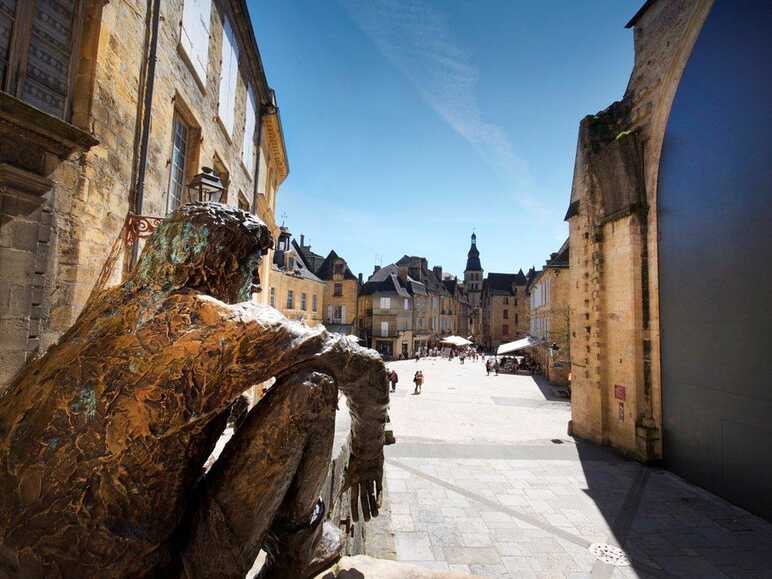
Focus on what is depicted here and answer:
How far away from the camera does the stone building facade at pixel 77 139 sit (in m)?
3.88

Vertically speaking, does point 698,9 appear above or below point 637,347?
above

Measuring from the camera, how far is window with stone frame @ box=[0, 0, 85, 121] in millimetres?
3910

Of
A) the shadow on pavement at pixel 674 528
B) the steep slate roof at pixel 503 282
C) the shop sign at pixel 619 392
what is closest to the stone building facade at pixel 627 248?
the shop sign at pixel 619 392

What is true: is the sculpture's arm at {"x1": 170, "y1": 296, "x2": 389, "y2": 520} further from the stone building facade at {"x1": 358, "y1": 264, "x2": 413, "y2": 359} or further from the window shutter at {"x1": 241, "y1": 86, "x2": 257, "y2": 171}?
the stone building facade at {"x1": 358, "y1": 264, "x2": 413, "y2": 359}

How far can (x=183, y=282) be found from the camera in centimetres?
134

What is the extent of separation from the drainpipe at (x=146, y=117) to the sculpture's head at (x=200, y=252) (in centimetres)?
512

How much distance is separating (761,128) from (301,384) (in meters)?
9.74

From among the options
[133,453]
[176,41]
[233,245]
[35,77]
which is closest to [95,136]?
[35,77]

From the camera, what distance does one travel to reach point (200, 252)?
4.49 ft

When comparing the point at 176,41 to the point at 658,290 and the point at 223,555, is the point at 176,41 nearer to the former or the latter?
the point at 223,555

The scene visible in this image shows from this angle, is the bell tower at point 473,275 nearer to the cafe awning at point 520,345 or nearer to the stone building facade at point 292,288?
the cafe awning at point 520,345

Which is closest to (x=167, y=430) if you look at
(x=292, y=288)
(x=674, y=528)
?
(x=674, y=528)

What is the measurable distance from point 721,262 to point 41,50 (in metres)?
11.3

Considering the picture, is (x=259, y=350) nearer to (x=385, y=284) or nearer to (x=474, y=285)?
(x=385, y=284)
